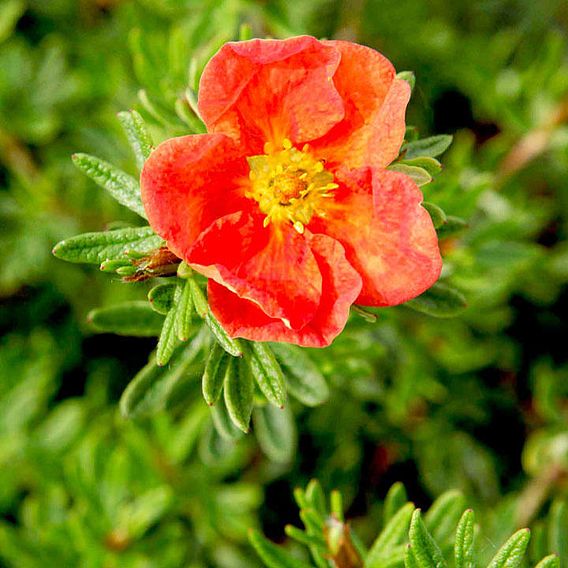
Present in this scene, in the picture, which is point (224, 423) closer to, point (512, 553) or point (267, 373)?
point (267, 373)

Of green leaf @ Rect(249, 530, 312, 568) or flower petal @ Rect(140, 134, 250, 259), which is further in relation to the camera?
green leaf @ Rect(249, 530, 312, 568)

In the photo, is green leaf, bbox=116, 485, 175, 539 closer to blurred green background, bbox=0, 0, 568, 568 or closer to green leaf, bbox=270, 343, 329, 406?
blurred green background, bbox=0, 0, 568, 568

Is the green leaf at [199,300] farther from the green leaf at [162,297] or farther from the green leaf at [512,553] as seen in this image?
the green leaf at [512,553]

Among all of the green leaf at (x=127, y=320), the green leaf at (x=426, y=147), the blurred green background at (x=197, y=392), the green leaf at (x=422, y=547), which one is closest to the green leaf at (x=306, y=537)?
the green leaf at (x=422, y=547)

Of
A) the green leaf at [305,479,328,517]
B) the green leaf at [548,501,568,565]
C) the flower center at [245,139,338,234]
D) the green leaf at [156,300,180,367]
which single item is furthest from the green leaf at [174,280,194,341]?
the green leaf at [548,501,568,565]

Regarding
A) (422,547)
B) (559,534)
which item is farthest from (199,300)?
(559,534)
